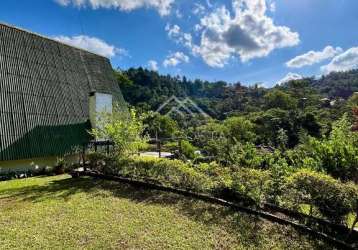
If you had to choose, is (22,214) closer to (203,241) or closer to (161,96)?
(203,241)

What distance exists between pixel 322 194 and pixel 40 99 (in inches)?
578

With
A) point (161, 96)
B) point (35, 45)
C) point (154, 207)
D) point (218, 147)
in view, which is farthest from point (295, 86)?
point (154, 207)

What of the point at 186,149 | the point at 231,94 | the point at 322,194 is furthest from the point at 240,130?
the point at 231,94

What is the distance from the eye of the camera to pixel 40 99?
16141 mm

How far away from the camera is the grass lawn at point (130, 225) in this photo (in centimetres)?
575

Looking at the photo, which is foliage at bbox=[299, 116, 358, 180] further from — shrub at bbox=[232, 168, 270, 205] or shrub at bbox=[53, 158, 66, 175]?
shrub at bbox=[53, 158, 66, 175]

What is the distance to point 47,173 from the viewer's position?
46.9 feet

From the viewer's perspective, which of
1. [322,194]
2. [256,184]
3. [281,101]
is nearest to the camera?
[322,194]

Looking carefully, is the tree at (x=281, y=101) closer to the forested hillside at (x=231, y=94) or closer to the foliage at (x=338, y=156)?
the forested hillside at (x=231, y=94)

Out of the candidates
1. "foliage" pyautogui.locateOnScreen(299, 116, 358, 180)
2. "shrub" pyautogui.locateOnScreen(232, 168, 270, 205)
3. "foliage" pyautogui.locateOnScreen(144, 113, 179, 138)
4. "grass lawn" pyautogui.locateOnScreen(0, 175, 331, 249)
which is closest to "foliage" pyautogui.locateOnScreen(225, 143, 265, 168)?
"foliage" pyautogui.locateOnScreen(299, 116, 358, 180)

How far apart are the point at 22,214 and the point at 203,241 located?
4.67 metres

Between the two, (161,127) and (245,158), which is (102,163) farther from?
(161,127)

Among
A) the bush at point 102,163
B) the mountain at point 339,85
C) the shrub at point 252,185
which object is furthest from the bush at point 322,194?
the mountain at point 339,85

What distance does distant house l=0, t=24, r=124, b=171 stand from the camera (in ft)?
46.5
